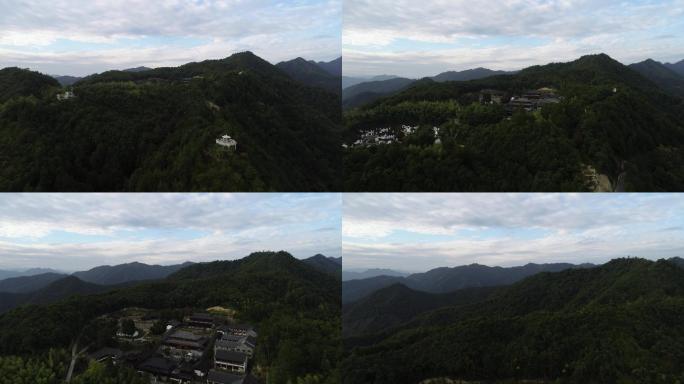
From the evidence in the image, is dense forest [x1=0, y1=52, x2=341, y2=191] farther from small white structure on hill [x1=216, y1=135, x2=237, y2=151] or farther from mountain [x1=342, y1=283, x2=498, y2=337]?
mountain [x1=342, y1=283, x2=498, y2=337]

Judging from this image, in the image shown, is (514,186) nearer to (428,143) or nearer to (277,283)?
(428,143)

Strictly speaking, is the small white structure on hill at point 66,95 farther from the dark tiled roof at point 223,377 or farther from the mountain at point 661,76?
the mountain at point 661,76

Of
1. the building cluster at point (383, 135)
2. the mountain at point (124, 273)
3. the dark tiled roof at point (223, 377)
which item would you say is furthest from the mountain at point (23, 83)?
the building cluster at point (383, 135)

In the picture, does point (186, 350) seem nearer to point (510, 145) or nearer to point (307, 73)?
point (510, 145)

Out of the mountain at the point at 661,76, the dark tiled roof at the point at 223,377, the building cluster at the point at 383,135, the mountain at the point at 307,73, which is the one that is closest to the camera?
the building cluster at the point at 383,135

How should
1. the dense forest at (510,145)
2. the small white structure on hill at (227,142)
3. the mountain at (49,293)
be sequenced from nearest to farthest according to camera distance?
the dense forest at (510,145)
the small white structure on hill at (227,142)
the mountain at (49,293)

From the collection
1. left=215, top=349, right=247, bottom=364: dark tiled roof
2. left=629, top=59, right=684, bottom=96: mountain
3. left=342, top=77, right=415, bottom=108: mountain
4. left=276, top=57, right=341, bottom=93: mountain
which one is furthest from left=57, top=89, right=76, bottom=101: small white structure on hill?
left=629, top=59, right=684, bottom=96: mountain
